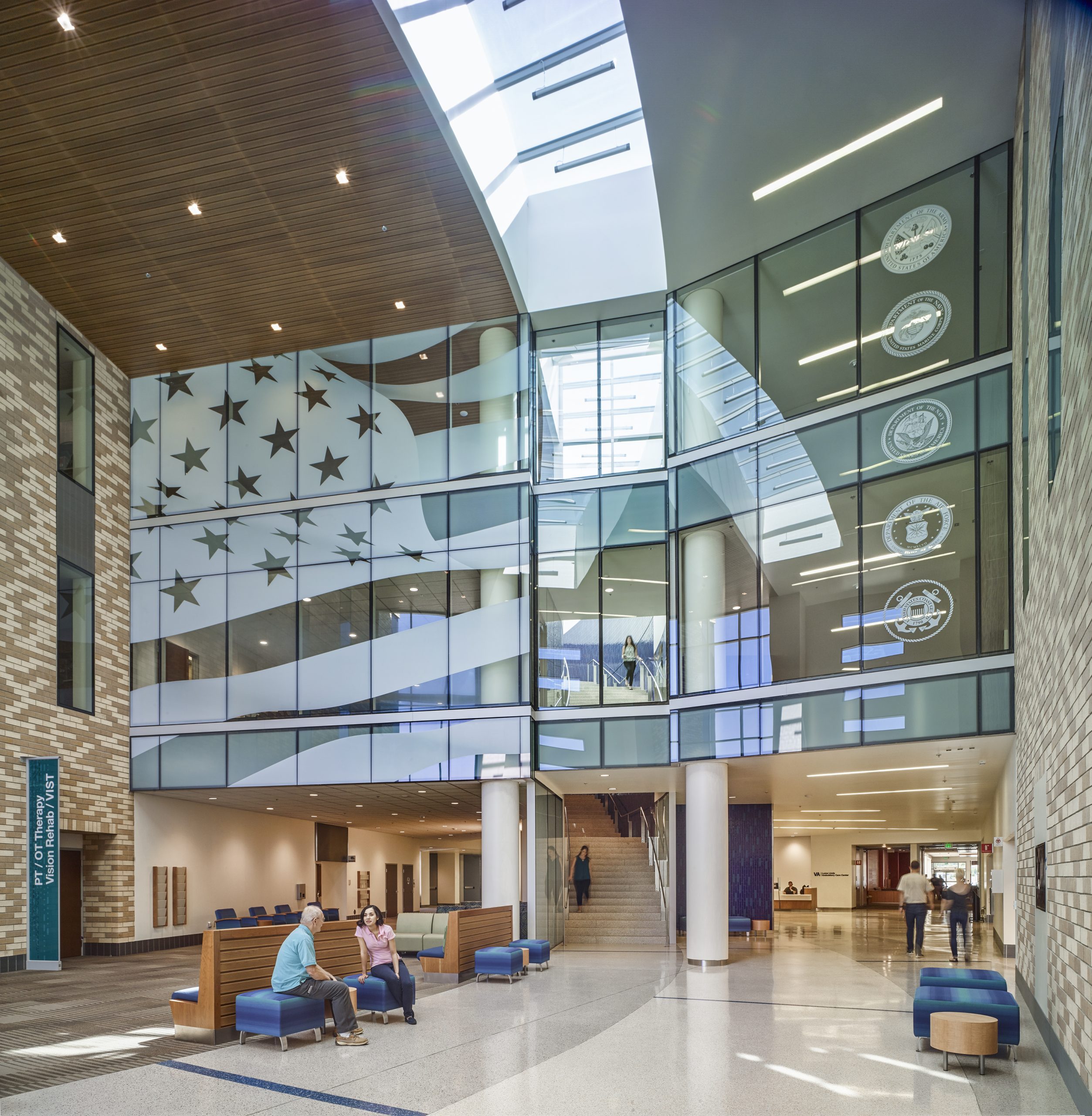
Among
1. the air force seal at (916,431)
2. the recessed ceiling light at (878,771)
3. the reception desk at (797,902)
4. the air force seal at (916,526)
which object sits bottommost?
the reception desk at (797,902)

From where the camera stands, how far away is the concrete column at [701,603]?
1730cm

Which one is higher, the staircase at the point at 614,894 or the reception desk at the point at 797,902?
the staircase at the point at 614,894

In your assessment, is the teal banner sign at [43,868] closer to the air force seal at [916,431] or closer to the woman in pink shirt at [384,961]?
the woman in pink shirt at [384,961]

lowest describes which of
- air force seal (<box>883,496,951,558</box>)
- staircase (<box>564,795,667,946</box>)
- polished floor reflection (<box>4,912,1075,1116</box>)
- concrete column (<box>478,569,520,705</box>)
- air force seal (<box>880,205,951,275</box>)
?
staircase (<box>564,795,667,946</box>)

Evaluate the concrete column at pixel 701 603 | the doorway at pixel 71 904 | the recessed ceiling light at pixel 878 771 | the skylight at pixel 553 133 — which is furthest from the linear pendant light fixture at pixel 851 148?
the doorway at pixel 71 904

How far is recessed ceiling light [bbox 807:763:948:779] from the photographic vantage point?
16.4m

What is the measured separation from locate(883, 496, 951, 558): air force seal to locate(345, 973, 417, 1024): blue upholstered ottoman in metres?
9.25

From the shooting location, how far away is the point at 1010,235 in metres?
14.2

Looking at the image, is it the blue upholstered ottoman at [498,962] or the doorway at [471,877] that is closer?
the blue upholstered ottoman at [498,962]

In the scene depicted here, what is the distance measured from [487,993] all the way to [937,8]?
12842 mm

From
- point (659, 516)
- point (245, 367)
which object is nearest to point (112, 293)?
point (245, 367)

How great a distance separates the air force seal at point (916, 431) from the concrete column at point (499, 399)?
733cm

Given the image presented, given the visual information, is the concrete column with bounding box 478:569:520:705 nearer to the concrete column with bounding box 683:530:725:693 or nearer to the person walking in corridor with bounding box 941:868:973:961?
the concrete column with bounding box 683:530:725:693

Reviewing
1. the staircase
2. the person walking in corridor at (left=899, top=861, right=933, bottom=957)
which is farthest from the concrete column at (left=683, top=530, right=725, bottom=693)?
the staircase
